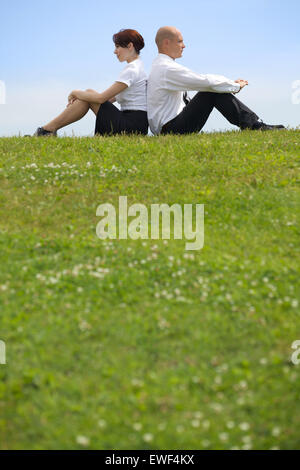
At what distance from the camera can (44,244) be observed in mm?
8211

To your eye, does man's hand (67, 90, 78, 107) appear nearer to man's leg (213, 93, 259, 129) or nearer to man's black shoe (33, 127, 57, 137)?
man's black shoe (33, 127, 57, 137)

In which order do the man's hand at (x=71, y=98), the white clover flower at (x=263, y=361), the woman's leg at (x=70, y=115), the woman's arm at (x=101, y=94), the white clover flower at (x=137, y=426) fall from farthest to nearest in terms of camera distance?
the man's hand at (x=71, y=98), the woman's leg at (x=70, y=115), the woman's arm at (x=101, y=94), the white clover flower at (x=263, y=361), the white clover flower at (x=137, y=426)

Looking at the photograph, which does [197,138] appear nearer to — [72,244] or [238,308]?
[72,244]

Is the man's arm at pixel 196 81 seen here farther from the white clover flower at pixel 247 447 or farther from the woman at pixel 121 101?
the white clover flower at pixel 247 447

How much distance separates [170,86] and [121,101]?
1513 millimetres

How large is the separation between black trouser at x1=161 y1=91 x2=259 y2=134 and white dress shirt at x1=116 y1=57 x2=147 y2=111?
1.04 metres

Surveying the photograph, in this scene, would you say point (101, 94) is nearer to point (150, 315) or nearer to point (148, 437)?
point (150, 315)

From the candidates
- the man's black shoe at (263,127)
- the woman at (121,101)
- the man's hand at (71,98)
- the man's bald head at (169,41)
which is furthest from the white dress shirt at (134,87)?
the man's black shoe at (263,127)

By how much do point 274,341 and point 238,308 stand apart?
761 millimetres

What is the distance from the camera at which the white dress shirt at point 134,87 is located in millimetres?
13141

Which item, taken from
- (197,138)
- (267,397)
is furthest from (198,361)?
(197,138)

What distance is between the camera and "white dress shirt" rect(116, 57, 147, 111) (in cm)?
1314

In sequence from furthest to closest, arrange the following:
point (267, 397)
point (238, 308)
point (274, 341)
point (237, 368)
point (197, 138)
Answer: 1. point (197, 138)
2. point (238, 308)
3. point (274, 341)
4. point (237, 368)
5. point (267, 397)

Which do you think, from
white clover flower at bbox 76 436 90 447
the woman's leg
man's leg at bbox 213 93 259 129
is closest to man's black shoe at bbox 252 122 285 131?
man's leg at bbox 213 93 259 129
